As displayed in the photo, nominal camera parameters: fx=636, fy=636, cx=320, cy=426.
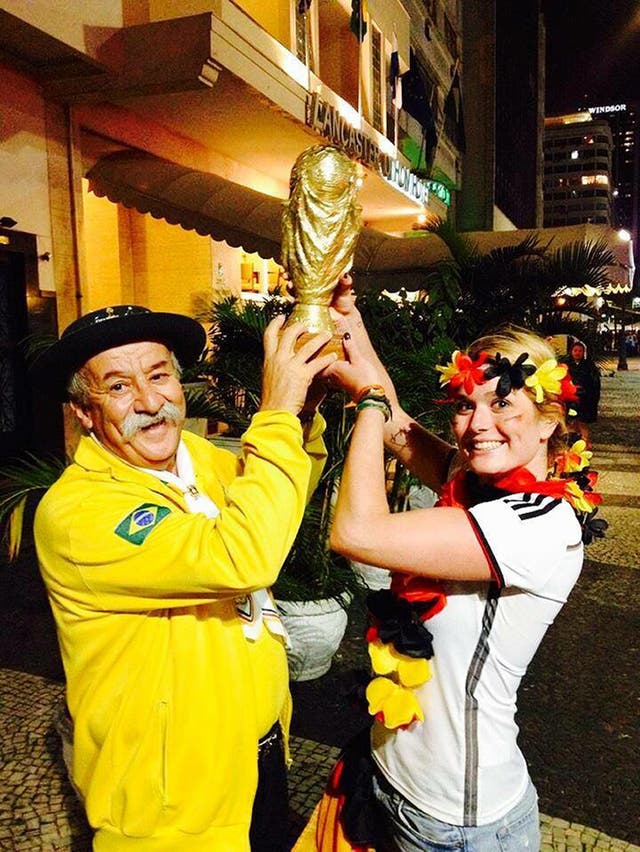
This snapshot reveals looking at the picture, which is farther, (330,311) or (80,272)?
(80,272)

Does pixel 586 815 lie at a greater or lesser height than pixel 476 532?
lesser

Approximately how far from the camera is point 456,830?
1412 millimetres

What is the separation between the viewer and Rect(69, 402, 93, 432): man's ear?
1.56 metres

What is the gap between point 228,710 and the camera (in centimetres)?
143

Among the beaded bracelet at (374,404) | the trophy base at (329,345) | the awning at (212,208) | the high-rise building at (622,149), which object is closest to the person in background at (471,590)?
the beaded bracelet at (374,404)

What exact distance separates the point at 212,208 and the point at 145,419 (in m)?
7.04

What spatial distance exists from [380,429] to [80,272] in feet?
23.3

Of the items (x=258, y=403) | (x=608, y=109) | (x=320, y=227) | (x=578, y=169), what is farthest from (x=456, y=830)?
(x=608, y=109)

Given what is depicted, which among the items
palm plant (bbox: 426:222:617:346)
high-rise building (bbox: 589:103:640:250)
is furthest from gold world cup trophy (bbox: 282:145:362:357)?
high-rise building (bbox: 589:103:640:250)

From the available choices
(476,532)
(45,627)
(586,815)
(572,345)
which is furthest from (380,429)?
(572,345)

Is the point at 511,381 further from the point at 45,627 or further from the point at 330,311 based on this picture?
the point at 45,627

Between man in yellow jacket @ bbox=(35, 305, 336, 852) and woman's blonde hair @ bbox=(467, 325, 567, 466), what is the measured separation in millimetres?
432

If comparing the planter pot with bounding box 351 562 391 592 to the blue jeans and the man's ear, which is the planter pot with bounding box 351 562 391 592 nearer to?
the blue jeans

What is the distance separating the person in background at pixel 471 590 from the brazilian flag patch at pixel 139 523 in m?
0.39
